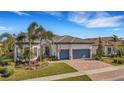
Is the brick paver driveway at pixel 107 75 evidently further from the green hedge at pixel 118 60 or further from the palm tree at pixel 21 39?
the palm tree at pixel 21 39

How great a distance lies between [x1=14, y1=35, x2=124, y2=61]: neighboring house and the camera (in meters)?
7.25

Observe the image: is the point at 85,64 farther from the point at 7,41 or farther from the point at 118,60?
the point at 7,41

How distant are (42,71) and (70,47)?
0.68 meters

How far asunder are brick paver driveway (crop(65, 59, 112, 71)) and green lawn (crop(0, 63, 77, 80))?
0.28 ft

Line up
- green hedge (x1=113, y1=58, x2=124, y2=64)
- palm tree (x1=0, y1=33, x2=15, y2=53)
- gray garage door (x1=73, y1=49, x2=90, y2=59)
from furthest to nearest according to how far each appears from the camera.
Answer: green hedge (x1=113, y1=58, x2=124, y2=64) → gray garage door (x1=73, y1=49, x2=90, y2=59) → palm tree (x1=0, y1=33, x2=15, y2=53)

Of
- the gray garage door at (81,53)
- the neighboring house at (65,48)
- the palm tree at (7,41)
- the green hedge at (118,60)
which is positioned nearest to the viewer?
the palm tree at (7,41)

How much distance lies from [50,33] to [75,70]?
824 mm

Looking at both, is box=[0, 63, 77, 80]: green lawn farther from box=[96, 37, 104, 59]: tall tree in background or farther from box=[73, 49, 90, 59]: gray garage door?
box=[96, 37, 104, 59]: tall tree in background

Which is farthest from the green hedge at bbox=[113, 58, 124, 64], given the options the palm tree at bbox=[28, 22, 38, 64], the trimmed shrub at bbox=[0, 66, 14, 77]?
the trimmed shrub at bbox=[0, 66, 14, 77]

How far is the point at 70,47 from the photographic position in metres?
7.38

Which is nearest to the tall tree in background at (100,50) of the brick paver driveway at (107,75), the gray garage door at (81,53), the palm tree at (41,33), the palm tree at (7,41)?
the gray garage door at (81,53)

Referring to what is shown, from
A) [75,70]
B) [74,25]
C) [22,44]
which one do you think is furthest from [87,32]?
[22,44]

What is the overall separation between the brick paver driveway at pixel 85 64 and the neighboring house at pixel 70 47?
0.31 ft

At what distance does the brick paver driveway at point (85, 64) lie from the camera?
7379 mm
